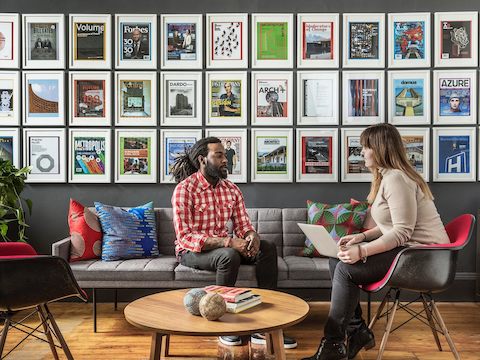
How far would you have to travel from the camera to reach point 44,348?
3.25 meters

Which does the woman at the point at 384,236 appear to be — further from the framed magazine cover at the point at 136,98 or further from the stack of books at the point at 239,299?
the framed magazine cover at the point at 136,98

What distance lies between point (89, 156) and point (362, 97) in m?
2.41

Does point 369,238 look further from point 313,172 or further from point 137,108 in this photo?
point 137,108

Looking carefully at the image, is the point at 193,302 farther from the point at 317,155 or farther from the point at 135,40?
the point at 135,40

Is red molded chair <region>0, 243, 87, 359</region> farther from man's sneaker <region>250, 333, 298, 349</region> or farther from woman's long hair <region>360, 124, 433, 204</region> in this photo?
woman's long hair <region>360, 124, 433, 204</region>

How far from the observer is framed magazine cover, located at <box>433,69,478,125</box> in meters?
4.41

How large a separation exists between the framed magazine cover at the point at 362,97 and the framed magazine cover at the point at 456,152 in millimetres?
539

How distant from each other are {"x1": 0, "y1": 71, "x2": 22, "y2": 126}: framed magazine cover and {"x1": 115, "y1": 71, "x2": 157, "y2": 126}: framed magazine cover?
0.86m

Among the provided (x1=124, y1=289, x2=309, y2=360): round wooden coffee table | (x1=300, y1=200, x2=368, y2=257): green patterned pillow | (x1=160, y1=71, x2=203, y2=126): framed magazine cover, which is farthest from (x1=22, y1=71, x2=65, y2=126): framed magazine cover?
(x1=124, y1=289, x2=309, y2=360): round wooden coffee table

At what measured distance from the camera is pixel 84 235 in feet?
12.6

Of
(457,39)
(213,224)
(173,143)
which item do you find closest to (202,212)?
(213,224)

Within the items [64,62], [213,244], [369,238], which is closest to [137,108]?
[64,62]

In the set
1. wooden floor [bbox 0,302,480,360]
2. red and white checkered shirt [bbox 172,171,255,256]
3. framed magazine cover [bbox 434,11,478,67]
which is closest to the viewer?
wooden floor [bbox 0,302,480,360]

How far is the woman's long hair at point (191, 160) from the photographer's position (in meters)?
3.85
